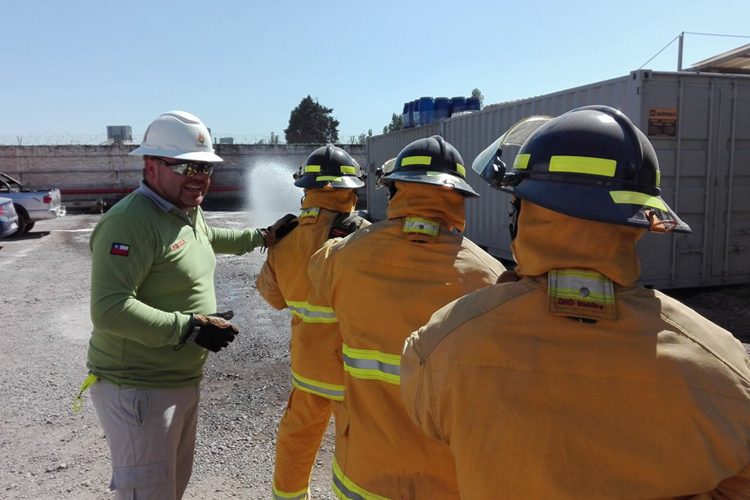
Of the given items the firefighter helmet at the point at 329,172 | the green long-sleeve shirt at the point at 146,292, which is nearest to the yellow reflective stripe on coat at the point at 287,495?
the green long-sleeve shirt at the point at 146,292

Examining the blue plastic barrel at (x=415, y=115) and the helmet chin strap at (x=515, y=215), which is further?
the blue plastic barrel at (x=415, y=115)

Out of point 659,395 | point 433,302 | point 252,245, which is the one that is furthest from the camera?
point 252,245

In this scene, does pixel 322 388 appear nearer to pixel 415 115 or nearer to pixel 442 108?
pixel 442 108

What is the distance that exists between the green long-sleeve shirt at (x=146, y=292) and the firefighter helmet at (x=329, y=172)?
0.79 m

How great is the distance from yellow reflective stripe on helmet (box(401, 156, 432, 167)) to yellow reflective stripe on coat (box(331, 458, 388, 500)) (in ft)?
3.97

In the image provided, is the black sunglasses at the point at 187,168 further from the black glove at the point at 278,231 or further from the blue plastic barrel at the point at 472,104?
the blue plastic barrel at the point at 472,104

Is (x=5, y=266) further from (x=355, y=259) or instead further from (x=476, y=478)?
(x=476, y=478)

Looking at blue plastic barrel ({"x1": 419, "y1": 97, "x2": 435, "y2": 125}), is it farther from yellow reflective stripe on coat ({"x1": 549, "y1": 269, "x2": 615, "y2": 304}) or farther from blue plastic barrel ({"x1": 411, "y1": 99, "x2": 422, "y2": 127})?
yellow reflective stripe on coat ({"x1": 549, "y1": 269, "x2": 615, "y2": 304})

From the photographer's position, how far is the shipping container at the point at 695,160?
6.82 metres

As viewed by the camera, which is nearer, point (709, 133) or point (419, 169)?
point (419, 169)

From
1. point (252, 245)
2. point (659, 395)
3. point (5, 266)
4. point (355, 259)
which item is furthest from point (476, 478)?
point (5, 266)

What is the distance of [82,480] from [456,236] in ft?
9.87

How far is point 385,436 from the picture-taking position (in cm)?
187

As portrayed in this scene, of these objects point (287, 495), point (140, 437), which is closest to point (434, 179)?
point (140, 437)
